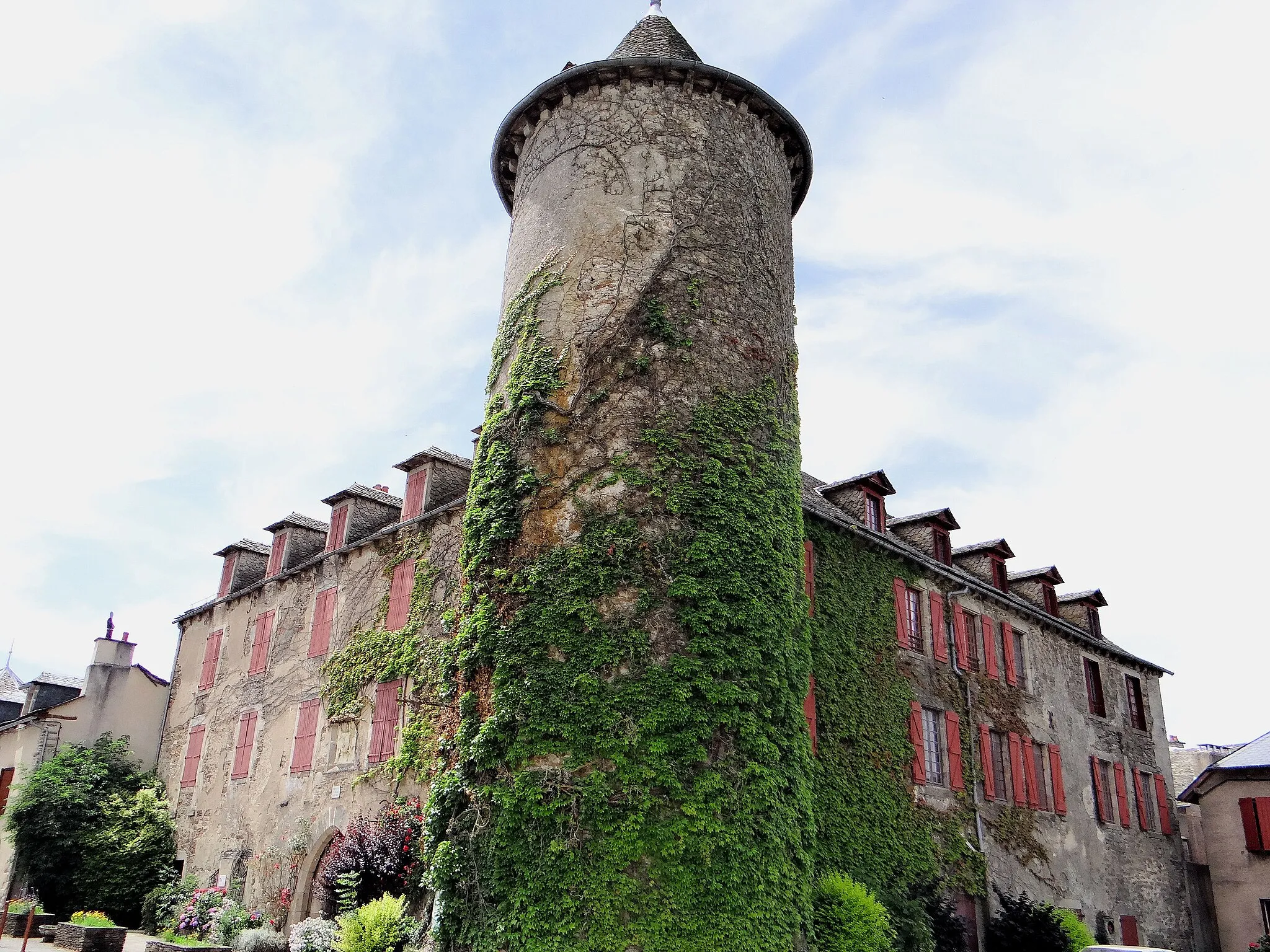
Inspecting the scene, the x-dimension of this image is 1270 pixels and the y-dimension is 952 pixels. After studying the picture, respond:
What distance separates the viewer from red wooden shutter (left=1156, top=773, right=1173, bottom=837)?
2309cm

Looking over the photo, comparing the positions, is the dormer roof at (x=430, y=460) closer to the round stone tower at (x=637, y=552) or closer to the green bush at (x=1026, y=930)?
the round stone tower at (x=637, y=552)

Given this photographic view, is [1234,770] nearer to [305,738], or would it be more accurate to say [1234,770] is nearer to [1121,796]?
[1121,796]

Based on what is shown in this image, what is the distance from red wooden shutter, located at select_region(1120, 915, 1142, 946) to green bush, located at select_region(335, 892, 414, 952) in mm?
15531

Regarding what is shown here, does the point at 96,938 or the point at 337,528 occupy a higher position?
the point at 337,528

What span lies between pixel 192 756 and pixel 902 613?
48.6 feet

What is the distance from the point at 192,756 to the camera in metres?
20.8

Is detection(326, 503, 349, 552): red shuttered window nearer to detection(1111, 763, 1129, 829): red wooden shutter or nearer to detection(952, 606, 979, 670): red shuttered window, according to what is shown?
detection(952, 606, 979, 670): red shuttered window

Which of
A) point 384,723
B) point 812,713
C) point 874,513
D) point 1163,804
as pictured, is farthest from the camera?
point 1163,804

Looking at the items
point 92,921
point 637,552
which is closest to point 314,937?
point 92,921

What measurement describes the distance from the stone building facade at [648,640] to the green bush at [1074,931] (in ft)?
2.93

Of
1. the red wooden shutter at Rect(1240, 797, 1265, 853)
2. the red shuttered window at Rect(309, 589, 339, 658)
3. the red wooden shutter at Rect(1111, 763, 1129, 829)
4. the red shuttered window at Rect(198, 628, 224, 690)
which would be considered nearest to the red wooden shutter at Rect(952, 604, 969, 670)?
the red wooden shutter at Rect(1111, 763, 1129, 829)

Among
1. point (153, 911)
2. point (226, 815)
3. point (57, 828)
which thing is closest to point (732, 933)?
point (226, 815)

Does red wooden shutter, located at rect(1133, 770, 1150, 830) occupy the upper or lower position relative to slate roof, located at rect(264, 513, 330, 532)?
lower

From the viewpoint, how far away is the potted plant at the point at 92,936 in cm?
1423
